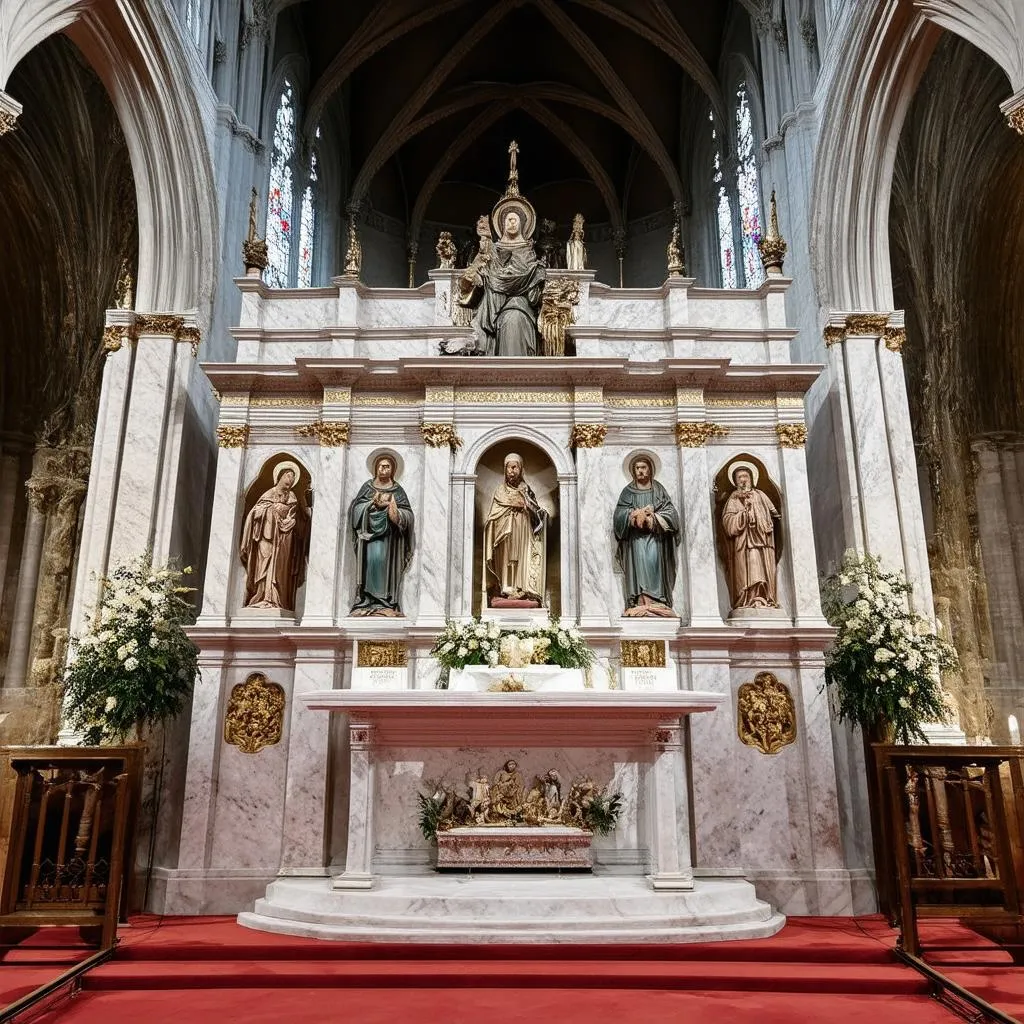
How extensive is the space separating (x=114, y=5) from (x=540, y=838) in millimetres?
A: 10680

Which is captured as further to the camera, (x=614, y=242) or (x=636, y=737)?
(x=614, y=242)

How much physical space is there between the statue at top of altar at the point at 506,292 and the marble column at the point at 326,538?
7.86ft

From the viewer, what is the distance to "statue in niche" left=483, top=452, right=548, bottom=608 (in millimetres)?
10758

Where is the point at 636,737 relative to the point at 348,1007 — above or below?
above

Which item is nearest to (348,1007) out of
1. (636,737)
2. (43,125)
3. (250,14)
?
(636,737)

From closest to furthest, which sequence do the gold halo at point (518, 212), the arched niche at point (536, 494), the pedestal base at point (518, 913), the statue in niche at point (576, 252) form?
the pedestal base at point (518, 913), the arched niche at point (536, 494), the statue in niche at point (576, 252), the gold halo at point (518, 212)

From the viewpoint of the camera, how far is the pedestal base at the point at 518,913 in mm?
7715

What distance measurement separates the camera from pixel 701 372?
11.1 metres

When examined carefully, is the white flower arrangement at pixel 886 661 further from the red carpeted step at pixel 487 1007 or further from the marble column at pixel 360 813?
the marble column at pixel 360 813

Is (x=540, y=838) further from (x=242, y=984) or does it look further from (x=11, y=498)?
(x=11, y=498)

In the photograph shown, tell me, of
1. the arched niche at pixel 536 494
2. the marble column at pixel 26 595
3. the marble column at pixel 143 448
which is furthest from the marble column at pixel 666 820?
the marble column at pixel 26 595

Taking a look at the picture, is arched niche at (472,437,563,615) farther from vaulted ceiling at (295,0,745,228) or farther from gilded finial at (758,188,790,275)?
vaulted ceiling at (295,0,745,228)

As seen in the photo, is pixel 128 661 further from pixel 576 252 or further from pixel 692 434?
pixel 576 252

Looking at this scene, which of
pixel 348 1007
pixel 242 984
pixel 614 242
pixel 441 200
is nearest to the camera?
pixel 348 1007
